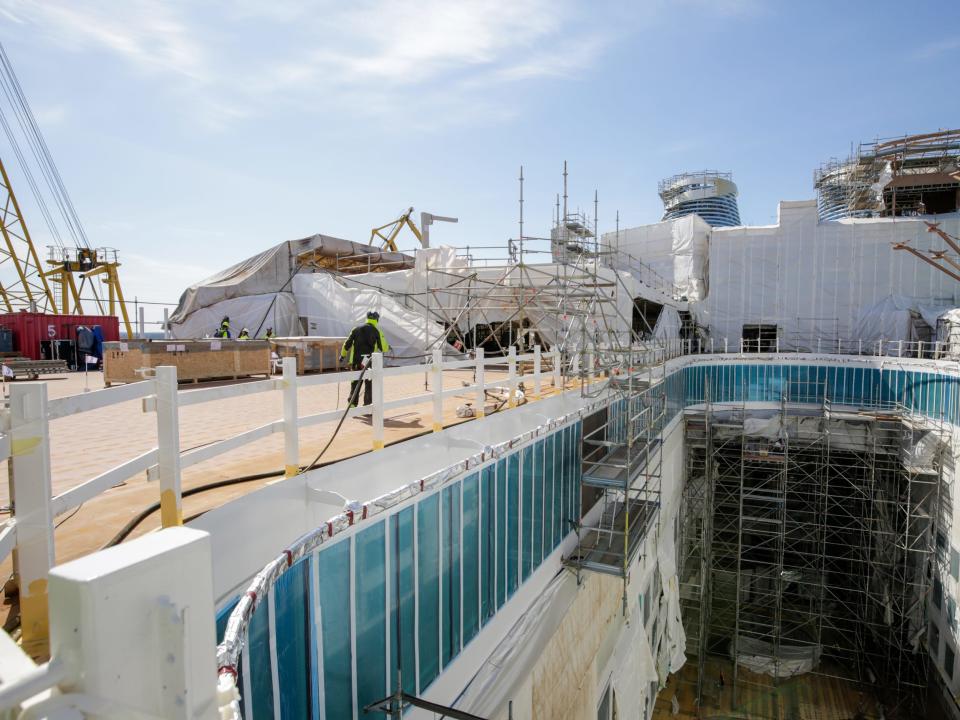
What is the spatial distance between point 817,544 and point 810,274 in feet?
47.5

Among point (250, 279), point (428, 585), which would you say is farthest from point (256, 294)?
point (428, 585)

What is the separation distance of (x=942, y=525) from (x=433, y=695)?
1936 centimetres

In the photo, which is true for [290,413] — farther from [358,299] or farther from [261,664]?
[358,299]

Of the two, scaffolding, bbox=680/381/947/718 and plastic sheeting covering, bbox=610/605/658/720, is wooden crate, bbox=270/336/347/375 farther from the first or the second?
scaffolding, bbox=680/381/947/718

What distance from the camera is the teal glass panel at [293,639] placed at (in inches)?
132

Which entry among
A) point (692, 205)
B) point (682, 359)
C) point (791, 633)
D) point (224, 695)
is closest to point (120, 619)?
point (224, 695)

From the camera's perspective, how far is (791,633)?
22016 millimetres

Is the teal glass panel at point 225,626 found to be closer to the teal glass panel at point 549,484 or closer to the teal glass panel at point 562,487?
the teal glass panel at point 549,484

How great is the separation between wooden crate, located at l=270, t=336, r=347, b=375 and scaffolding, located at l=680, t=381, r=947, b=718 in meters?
13.5

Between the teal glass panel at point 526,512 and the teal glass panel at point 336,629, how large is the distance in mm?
3675

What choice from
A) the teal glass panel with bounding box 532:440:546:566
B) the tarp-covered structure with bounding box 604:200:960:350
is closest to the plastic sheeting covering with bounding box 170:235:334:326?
the teal glass panel with bounding box 532:440:546:566

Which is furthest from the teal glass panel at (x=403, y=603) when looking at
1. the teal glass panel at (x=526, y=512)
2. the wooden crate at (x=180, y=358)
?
the wooden crate at (x=180, y=358)

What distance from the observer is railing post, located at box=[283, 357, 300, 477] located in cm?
404

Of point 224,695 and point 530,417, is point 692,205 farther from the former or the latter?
point 224,695
